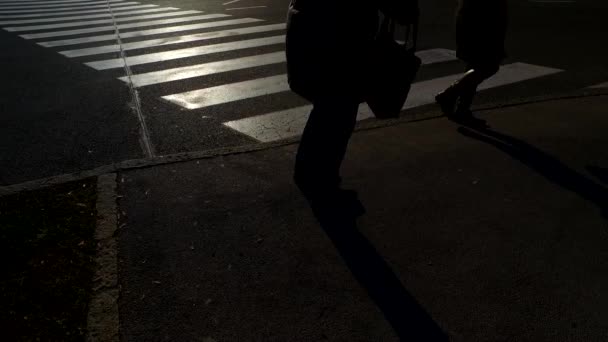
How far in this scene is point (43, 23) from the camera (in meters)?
13.0

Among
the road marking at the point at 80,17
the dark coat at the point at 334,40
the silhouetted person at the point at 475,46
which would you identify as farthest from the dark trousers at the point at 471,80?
the road marking at the point at 80,17

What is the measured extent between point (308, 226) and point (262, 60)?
5351 mm

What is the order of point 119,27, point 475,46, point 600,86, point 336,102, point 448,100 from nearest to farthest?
point 336,102, point 475,46, point 448,100, point 600,86, point 119,27

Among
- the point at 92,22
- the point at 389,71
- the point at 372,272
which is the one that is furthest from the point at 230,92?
the point at 92,22

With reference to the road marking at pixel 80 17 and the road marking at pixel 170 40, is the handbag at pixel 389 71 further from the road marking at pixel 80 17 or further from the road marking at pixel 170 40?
the road marking at pixel 80 17

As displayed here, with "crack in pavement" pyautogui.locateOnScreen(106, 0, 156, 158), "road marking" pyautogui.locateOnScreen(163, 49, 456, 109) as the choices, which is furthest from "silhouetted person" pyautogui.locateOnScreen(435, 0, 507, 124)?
"crack in pavement" pyautogui.locateOnScreen(106, 0, 156, 158)

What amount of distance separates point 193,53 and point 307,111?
3986 mm

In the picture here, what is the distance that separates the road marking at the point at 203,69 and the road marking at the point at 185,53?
834mm

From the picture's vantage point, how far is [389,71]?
3.29 metres

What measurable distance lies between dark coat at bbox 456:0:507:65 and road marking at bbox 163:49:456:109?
8.02 feet

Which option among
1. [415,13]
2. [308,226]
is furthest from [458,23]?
[308,226]

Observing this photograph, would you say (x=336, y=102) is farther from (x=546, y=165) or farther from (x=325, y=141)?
(x=546, y=165)

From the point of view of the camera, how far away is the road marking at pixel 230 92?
6195mm

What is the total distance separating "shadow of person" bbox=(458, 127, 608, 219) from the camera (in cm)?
366
